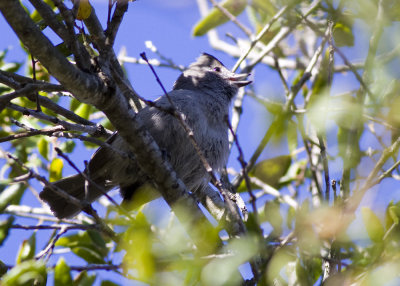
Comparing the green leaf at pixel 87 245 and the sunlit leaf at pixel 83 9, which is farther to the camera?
the green leaf at pixel 87 245

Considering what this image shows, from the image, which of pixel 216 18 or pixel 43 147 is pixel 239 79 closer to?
pixel 216 18

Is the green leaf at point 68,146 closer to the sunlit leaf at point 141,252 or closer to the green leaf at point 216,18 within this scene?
the green leaf at point 216,18

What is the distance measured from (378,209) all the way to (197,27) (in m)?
3.37

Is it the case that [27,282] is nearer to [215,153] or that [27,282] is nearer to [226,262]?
[226,262]

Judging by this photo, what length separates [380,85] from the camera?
2297mm

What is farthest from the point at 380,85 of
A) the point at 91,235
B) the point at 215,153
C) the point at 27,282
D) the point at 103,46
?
the point at 91,235

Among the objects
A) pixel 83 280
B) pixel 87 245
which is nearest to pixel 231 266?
pixel 83 280

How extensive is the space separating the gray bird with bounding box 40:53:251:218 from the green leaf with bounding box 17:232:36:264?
0.90 metres

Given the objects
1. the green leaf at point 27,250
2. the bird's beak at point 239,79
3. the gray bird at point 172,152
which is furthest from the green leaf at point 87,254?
the bird's beak at point 239,79

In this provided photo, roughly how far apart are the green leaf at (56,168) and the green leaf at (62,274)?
2.06 m

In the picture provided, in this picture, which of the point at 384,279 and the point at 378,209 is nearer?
the point at 384,279

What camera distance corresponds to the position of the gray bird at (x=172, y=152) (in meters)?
4.14

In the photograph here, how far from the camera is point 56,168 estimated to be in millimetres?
4531

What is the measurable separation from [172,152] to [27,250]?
1.38 metres
